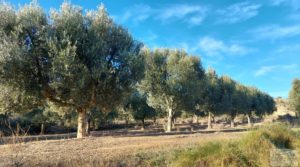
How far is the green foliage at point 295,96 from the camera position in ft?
269

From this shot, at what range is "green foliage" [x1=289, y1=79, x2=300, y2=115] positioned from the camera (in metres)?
82.0

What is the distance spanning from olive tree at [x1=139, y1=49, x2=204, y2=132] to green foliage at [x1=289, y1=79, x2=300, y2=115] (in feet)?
151

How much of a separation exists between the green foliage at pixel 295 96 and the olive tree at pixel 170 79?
4596 centimetres

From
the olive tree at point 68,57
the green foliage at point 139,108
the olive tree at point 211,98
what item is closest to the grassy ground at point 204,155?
the olive tree at point 68,57

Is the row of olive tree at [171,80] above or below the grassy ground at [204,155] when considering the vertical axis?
above

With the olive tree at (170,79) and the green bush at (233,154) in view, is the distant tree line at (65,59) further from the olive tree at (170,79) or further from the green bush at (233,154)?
the olive tree at (170,79)

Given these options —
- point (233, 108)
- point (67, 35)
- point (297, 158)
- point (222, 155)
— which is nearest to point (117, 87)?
point (67, 35)

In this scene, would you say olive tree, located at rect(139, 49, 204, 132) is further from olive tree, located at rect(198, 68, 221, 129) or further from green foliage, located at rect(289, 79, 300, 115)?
green foliage, located at rect(289, 79, 300, 115)

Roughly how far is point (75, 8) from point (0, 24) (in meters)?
6.29

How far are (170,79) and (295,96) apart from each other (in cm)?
5100

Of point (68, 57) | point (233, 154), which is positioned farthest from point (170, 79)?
point (233, 154)

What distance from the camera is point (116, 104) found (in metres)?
29.8

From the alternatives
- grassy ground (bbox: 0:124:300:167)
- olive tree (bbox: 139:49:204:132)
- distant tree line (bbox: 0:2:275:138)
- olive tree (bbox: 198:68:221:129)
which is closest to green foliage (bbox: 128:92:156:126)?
olive tree (bbox: 198:68:221:129)

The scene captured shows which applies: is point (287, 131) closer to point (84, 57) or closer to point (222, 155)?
point (222, 155)
